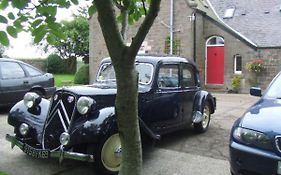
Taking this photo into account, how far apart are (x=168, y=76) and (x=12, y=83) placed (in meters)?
5.52

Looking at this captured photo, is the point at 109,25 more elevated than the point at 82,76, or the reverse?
the point at 109,25

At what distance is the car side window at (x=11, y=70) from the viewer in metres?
11.0

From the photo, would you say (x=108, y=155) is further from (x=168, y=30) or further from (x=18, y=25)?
(x=168, y=30)

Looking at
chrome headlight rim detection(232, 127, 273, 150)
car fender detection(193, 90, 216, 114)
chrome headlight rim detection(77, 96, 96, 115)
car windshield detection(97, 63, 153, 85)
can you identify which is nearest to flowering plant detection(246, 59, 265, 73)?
car fender detection(193, 90, 216, 114)

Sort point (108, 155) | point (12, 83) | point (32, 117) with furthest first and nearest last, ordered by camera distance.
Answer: point (12, 83) < point (32, 117) < point (108, 155)

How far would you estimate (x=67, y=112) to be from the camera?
18.6ft

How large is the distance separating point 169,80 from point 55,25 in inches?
190

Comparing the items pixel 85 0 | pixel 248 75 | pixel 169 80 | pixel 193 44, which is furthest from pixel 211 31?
pixel 85 0

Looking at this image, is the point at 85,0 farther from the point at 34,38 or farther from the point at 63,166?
the point at 63,166

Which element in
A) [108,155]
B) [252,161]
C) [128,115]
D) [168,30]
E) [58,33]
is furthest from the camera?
[168,30]

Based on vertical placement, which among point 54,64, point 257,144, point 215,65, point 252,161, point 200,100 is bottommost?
point 252,161

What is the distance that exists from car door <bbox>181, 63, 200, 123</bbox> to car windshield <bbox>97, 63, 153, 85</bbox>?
949mm

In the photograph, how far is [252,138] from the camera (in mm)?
4359

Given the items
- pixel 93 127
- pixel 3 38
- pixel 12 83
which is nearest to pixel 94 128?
pixel 93 127
